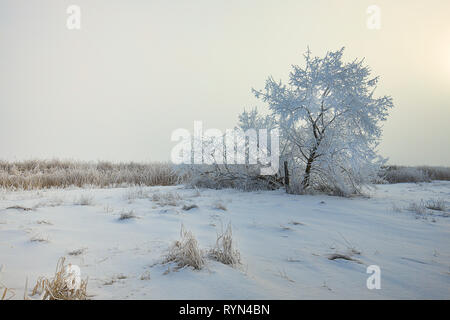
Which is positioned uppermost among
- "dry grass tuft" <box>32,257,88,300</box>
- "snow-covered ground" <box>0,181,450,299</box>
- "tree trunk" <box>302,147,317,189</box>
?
"tree trunk" <box>302,147,317,189</box>

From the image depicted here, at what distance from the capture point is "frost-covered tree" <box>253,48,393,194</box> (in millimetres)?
6160

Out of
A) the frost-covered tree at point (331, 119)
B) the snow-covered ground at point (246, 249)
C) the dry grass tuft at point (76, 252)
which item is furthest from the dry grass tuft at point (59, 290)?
the frost-covered tree at point (331, 119)

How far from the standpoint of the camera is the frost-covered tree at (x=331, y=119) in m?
6.16

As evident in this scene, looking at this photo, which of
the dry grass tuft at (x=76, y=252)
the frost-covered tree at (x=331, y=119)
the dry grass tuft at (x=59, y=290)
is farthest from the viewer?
the frost-covered tree at (x=331, y=119)

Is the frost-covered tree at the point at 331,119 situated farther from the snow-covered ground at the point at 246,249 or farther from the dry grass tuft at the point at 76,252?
the dry grass tuft at the point at 76,252

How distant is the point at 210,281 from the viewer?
1850mm

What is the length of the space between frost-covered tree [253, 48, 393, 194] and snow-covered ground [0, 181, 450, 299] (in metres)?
1.66

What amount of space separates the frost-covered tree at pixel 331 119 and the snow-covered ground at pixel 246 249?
1660mm

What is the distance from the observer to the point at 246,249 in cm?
273

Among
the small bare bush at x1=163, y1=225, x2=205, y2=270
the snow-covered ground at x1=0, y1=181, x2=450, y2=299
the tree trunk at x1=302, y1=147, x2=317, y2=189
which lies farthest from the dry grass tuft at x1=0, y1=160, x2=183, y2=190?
the small bare bush at x1=163, y1=225, x2=205, y2=270

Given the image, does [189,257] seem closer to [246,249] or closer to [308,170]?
[246,249]

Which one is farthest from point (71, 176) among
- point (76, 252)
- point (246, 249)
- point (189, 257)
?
point (189, 257)

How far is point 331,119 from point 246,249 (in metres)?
4.91

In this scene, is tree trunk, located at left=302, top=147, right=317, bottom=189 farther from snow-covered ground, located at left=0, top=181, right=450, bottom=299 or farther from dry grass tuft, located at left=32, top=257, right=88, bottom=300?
dry grass tuft, located at left=32, top=257, right=88, bottom=300
